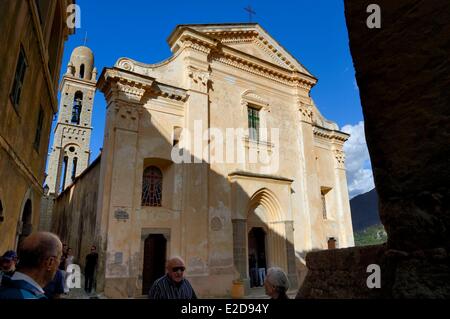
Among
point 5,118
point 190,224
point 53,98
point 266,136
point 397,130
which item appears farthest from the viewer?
point 266,136

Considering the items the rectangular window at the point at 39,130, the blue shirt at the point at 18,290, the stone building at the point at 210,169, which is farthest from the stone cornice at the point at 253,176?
the blue shirt at the point at 18,290

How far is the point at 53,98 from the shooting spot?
10.4m

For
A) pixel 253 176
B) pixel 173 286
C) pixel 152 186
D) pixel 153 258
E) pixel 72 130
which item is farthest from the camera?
pixel 72 130

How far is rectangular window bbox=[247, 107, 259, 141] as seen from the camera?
1455 cm

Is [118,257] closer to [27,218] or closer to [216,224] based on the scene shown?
[27,218]

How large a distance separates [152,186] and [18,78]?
19.5 ft

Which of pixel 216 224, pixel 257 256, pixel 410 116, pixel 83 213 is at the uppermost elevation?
pixel 83 213

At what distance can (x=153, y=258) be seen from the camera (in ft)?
36.5

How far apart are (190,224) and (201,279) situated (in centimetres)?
206

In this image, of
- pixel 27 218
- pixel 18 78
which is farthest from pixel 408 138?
pixel 27 218

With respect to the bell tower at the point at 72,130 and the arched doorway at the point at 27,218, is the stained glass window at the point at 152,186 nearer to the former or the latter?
the arched doorway at the point at 27,218

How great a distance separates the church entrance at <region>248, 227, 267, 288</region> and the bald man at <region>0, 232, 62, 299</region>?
497 inches
